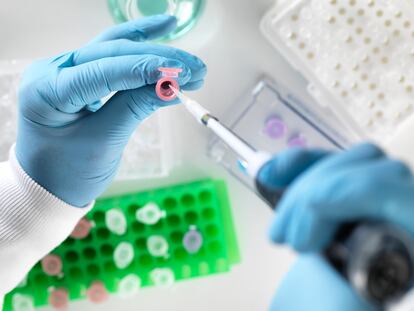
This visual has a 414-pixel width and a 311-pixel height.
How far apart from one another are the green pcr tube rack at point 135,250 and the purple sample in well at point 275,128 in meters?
0.15

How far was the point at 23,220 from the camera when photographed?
0.80 m

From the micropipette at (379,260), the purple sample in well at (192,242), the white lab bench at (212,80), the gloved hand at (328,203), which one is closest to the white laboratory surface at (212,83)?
the white lab bench at (212,80)

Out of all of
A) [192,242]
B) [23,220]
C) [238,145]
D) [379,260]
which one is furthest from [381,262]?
[192,242]

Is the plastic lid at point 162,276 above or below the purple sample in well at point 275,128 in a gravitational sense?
below

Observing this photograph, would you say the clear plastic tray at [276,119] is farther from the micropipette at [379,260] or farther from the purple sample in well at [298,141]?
the micropipette at [379,260]

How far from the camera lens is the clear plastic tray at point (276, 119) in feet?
3.63

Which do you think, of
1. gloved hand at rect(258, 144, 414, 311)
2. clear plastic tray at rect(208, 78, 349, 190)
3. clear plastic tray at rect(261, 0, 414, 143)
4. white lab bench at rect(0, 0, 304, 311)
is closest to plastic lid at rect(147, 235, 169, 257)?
white lab bench at rect(0, 0, 304, 311)

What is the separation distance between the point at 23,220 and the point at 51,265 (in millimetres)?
311

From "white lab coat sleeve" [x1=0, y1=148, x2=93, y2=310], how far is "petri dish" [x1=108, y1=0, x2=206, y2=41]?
1.28ft

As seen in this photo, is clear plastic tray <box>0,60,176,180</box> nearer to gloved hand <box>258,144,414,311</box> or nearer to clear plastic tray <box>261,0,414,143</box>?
clear plastic tray <box>261,0,414,143</box>

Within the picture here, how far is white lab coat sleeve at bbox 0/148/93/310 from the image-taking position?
2.60 ft

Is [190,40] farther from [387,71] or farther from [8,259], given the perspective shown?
[8,259]

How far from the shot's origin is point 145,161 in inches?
43.2

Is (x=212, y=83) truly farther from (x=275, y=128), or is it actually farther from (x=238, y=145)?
(x=238, y=145)
